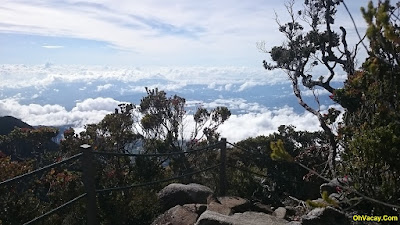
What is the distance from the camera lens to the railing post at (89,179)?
4453 mm

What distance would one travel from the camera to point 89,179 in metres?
4.52

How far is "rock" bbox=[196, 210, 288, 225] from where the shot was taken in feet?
15.6

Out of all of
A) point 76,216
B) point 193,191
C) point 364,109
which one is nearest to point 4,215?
point 76,216

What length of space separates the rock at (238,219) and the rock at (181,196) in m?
0.96

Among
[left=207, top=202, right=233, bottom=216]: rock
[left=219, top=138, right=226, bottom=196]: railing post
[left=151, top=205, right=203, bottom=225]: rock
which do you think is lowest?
[left=151, top=205, right=203, bottom=225]: rock

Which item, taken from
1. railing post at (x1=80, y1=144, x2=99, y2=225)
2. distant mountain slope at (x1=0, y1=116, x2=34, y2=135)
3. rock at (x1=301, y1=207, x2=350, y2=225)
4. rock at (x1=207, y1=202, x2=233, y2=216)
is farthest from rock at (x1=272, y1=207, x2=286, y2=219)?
distant mountain slope at (x1=0, y1=116, x2=34, y2=135)

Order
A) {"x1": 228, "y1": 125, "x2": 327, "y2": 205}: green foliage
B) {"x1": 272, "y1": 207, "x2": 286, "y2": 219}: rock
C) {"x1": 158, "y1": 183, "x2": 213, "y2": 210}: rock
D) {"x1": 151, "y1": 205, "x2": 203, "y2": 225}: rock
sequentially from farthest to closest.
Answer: {"x1": 228, "y1": 125, "x2": 327, "y2": 205}: green foliage
{"x1": 158, "y1": 183, "x2": 213, "y2": 210}: rock
{"x1": 272, "y1": 207, "x2": 286, "y2": 219}: rock
{"x1": 151, "y1": 205, "x2": 203, "y2": 225}: rock

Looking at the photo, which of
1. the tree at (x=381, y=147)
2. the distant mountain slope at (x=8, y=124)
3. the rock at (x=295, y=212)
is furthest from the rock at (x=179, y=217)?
the distant mountain slope at (x=8, y=124)

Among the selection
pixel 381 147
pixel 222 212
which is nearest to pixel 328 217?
pixel 381 147

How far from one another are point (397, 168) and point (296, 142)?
7.85 m

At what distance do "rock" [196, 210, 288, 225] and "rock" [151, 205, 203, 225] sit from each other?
49cm

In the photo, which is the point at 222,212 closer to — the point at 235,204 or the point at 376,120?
the point at 235,204

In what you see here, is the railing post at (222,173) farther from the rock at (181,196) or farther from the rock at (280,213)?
the rock at (280,213)

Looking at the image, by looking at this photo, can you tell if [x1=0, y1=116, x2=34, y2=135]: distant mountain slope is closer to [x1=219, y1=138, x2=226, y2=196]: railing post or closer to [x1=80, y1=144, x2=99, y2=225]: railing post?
[x1=219, y1=138, x2=226, y2=196]: railing post
